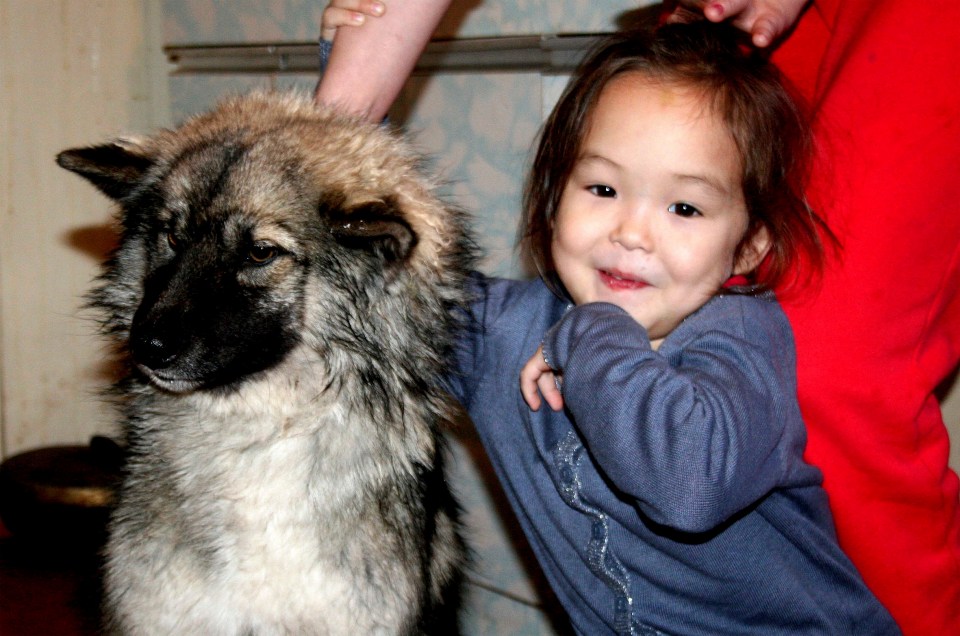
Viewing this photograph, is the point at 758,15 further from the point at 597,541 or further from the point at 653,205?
the point at 597,541

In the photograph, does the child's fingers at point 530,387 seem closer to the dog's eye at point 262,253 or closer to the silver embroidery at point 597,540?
the silver embroidery at point 597,540

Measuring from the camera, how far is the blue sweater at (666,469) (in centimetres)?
111

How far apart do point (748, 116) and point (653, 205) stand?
181mm

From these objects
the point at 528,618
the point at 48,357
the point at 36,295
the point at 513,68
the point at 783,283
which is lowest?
the point at 528,618

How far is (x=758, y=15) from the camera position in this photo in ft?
4.53

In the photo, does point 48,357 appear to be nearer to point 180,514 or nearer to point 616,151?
point 180,514

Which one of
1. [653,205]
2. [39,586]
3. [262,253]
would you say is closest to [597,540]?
[653,205]

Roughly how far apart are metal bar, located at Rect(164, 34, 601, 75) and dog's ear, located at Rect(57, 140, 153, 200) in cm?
99

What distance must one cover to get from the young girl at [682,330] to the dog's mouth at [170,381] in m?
0.48

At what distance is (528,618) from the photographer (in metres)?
2.39

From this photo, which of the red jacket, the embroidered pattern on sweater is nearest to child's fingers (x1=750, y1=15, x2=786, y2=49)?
the red jacket

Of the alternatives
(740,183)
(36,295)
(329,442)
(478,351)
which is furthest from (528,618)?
(36,295)

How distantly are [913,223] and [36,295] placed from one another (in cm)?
239

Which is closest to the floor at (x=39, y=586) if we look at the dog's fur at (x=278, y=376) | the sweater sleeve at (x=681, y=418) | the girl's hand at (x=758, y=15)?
the dog's fur at (x=278, y=376)
